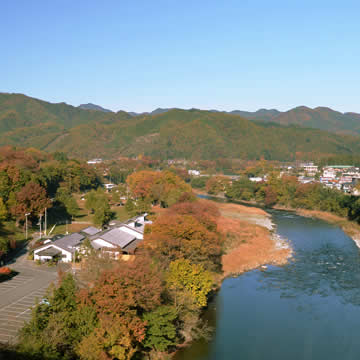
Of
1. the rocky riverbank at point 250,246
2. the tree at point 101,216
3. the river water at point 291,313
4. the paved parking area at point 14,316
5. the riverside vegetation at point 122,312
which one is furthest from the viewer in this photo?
the tree at point 101,216

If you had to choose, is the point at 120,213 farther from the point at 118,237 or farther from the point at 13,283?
the point at 13,283

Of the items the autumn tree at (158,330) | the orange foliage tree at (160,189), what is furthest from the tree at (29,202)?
the autumn tree at (158,330)

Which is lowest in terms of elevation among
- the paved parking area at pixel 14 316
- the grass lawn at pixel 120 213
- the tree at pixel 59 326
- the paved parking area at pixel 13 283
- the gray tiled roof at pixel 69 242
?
the grass lawn at pixel 120 213

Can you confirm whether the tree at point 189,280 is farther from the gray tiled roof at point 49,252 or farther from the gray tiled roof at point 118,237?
the gray tiled roof at point 49,252

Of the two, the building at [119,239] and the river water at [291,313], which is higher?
the building at [119,239]

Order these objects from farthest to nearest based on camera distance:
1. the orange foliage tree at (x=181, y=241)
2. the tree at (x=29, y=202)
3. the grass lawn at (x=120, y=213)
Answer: the grass lawn at (x=120, y=213)
the tree at (x=29, y=202)
the orange foliage tree at (x=181, y=241)

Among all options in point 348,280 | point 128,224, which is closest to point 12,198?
point 128,224

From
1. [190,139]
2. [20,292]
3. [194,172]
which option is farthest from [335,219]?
[190,139]
